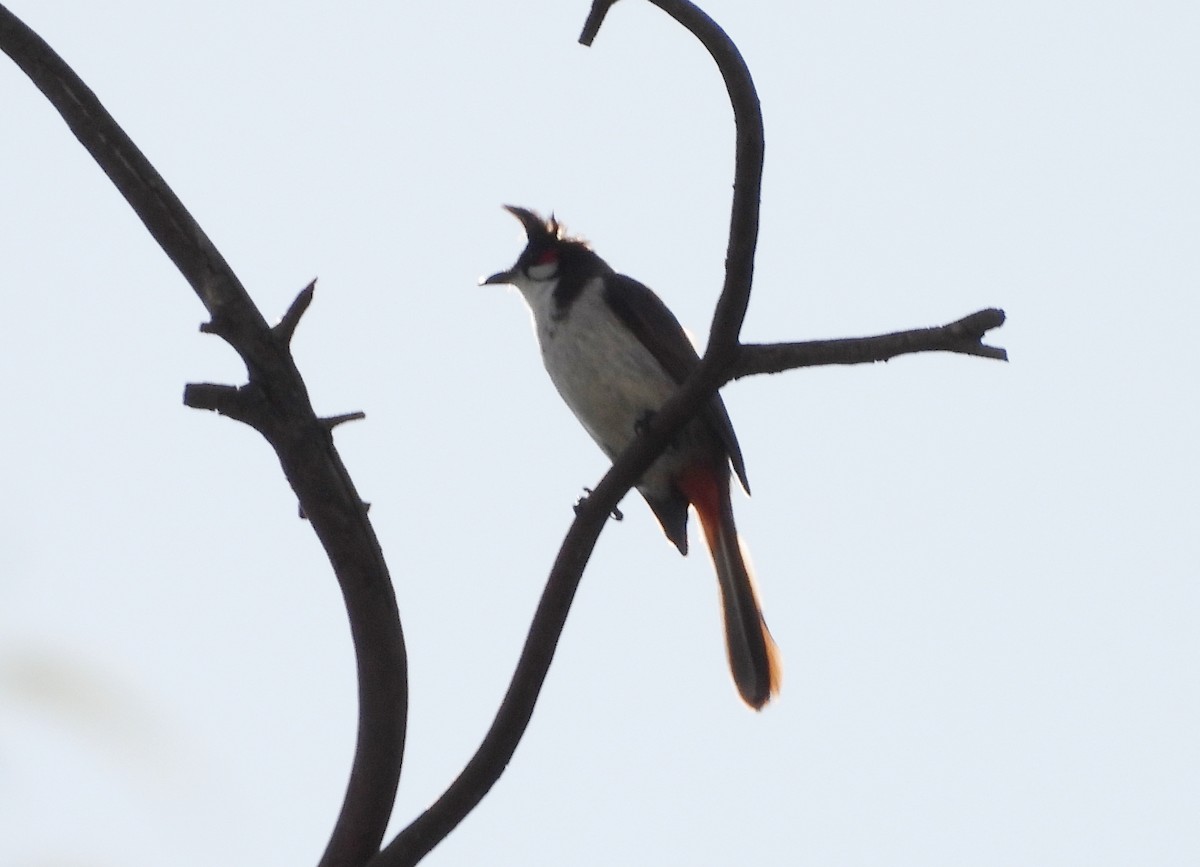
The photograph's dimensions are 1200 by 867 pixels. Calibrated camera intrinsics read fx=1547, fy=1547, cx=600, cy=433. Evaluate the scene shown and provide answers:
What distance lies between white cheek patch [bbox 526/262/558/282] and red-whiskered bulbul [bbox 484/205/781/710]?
259 millimetres

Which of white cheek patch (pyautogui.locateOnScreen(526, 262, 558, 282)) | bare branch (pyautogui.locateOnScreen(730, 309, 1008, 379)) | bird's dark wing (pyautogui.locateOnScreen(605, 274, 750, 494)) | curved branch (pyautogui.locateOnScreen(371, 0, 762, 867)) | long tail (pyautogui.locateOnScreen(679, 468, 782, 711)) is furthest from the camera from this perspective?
white cheek patch (pyautogui.locateOnScreen(526, 262, 558, 282))

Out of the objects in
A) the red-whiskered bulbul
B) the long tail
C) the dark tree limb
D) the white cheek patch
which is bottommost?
the dark tree limb

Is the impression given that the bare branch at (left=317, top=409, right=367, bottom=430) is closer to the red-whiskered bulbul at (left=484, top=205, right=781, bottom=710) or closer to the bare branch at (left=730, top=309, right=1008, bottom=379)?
the bare branch at (left=730, top=309, right=1008, bottom=379)

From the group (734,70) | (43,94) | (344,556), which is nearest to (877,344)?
(734,70)

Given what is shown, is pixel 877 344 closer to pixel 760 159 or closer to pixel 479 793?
pixel 760 159

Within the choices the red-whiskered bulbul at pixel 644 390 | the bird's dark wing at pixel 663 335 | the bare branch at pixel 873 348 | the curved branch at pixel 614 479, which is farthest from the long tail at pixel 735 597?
the bare branch at pixel 873 348

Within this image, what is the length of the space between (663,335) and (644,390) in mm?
221

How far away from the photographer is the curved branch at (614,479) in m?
2.17

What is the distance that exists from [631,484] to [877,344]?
1.69 feet

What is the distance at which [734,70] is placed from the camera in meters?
2.50

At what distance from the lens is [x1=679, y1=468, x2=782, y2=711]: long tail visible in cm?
393

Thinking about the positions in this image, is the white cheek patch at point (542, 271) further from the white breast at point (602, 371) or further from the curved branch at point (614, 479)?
the curved branch at point (614, 479)

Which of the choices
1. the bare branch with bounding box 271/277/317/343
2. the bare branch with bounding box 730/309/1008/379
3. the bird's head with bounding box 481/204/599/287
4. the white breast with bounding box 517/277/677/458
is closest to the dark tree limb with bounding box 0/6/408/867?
the bare branch with bounding box 271/277/317/343

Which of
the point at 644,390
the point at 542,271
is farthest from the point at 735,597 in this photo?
the point at 542,271
